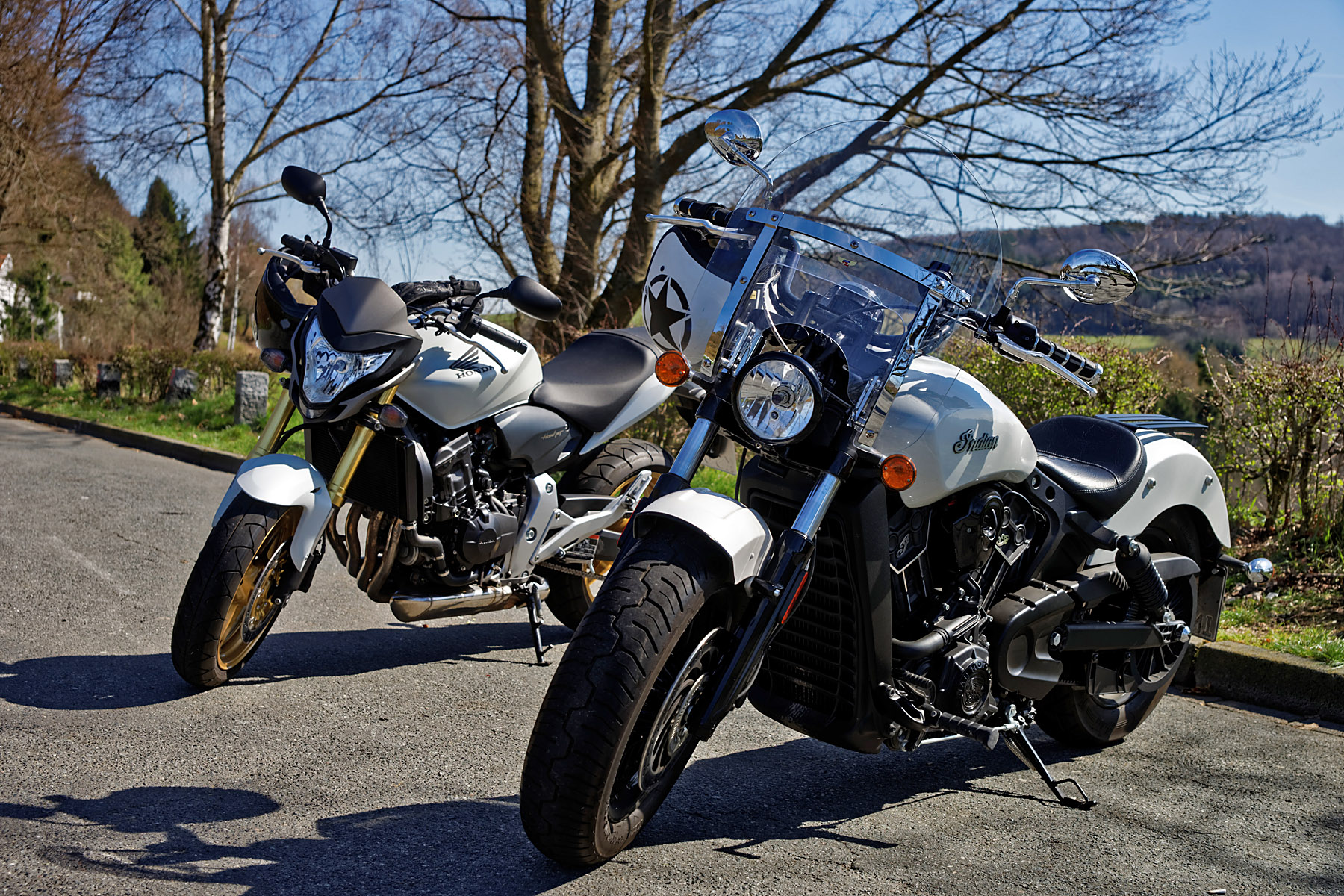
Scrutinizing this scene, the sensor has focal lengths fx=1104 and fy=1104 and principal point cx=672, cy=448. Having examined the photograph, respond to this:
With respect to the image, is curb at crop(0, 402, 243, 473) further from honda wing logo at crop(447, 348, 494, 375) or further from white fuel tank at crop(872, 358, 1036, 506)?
white fuel tank at crop(872, 358, 1036, 506)

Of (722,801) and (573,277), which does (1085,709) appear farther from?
(573,277)

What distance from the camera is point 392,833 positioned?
278 cm

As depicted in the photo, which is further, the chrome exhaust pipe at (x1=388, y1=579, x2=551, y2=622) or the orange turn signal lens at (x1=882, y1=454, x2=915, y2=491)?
the chrome exhaust pipe at (x1=388, y1=579, x2=551, y2=622)

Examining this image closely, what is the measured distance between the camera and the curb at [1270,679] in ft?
14.5

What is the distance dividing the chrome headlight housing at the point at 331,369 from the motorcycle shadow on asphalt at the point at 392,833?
137 centimetres

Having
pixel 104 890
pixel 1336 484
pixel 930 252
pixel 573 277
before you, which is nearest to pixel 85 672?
pixel 104 890

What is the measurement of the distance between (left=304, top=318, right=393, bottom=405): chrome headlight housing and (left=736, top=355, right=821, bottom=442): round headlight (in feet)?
5.46

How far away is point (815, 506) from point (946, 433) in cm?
47

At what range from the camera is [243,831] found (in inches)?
107

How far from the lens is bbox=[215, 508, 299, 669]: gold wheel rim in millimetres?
3682

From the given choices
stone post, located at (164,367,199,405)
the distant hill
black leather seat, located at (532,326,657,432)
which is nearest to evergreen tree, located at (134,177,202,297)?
stone post, located at (164,367,199,405)

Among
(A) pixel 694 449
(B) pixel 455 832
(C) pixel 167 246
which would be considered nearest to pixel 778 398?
(A) pixel 694 449

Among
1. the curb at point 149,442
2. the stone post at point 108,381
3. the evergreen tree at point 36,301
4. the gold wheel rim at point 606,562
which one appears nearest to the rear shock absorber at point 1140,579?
the gold wheel rim at point 606,562

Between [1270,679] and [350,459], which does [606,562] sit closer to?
[350,459]
